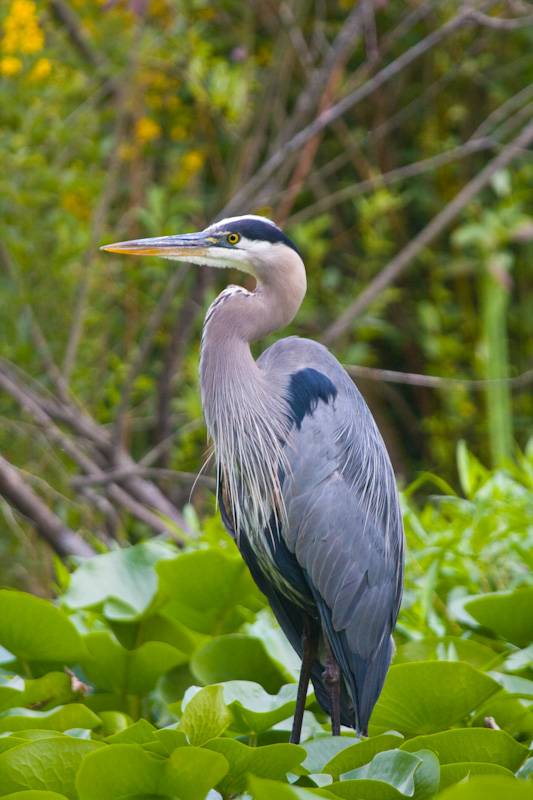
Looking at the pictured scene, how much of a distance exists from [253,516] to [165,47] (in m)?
2.76

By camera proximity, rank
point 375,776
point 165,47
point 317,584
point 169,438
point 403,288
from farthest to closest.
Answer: point 403,288, point 165,47, point 169,438, point 317,584, point 375,776

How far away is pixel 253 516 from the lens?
207 cm

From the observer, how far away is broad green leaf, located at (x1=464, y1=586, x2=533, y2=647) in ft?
6.52

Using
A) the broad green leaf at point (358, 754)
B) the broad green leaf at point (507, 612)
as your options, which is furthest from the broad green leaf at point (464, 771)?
the broad green leaf at point (507, 612)

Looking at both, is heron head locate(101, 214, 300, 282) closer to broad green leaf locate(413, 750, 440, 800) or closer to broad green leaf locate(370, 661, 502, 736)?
broad green leaf locate(370, 661, 502, 736)

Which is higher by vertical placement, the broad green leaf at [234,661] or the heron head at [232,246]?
the heron head at [232,246]

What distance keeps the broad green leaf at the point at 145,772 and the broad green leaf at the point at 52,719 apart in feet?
1.21

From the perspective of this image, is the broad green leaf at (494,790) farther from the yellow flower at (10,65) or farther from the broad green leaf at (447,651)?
the yellow flower at (10,65)

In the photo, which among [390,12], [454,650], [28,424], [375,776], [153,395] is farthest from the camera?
[390,12]

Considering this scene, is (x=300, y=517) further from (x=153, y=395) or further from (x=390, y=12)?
(x=390, y=12)

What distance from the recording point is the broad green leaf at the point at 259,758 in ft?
5.07

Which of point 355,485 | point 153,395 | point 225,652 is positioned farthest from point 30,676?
point 153,395

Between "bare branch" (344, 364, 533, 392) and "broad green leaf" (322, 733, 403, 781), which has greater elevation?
"broad green leaf" (322, 733, 403, 781)

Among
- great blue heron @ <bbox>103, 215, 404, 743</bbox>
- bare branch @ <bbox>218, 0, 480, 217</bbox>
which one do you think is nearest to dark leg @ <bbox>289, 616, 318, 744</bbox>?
great blue heron @ <bbox>103, 215, 404, 743</bbox>
